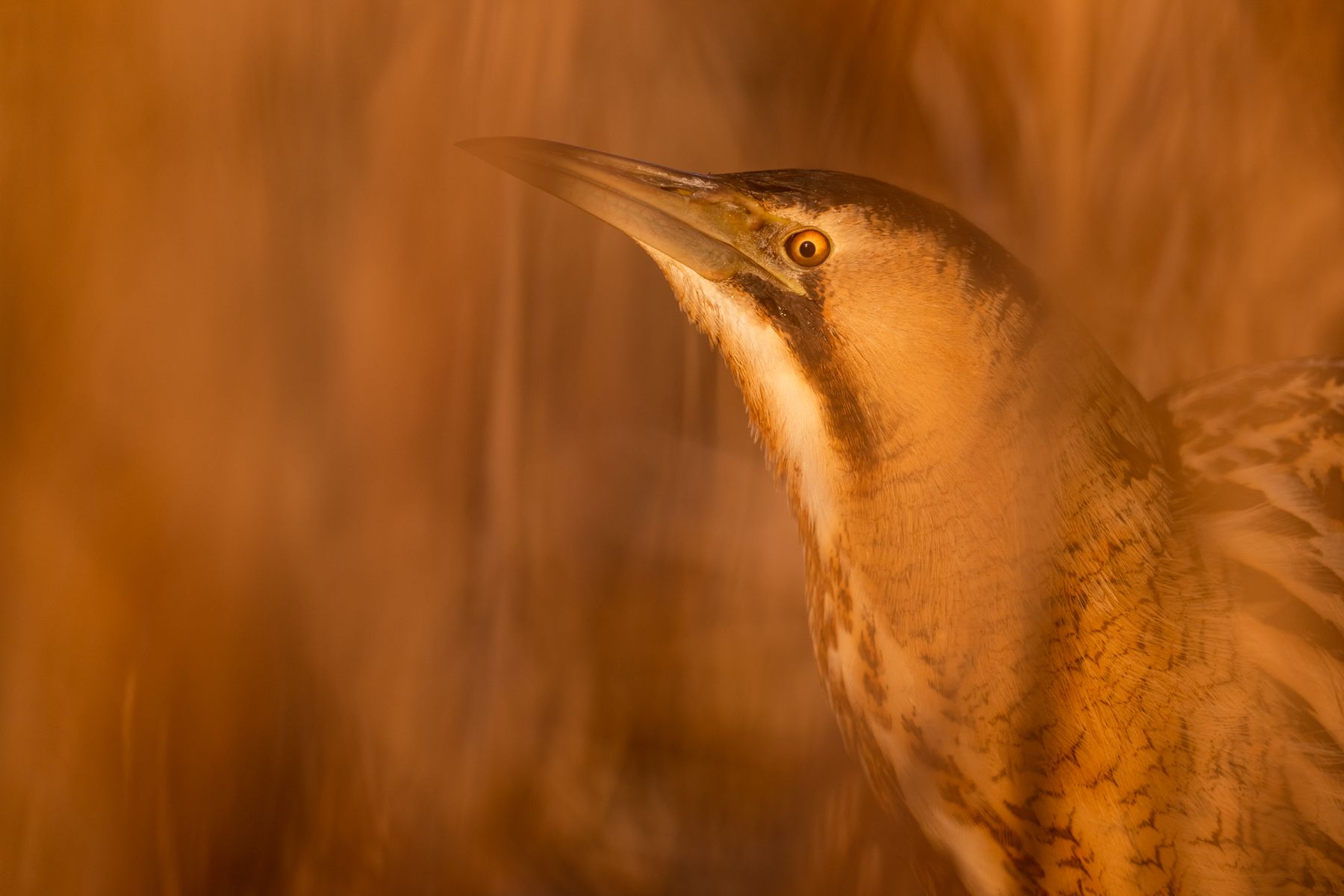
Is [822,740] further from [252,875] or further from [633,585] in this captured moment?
[252,875]

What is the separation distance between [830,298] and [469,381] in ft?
1.08

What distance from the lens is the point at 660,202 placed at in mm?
733

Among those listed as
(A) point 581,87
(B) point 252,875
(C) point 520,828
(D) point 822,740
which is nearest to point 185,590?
(B) point 252,875

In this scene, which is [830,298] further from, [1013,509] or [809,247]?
[1013,509]

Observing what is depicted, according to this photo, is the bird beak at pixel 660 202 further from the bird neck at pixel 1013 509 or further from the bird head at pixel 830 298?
the bird neck at pixel 1013 509

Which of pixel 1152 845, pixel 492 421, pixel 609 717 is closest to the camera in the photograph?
pixel 1152 845

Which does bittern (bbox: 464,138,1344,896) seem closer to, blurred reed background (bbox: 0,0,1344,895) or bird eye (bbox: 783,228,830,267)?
bird eye (bbox: 783,228,830,267)

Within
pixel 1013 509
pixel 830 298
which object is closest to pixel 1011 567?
pixel 1013 509

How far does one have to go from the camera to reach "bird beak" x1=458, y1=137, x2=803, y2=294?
2.36 feet

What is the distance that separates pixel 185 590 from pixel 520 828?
39cm

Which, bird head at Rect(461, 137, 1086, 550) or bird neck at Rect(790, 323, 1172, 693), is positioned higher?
bird head at Rect(461, 137, 1086, 550)

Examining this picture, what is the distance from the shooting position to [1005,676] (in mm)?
672

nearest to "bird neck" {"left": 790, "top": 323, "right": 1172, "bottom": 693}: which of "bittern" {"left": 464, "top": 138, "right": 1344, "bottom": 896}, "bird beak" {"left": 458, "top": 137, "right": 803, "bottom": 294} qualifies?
Answer: "bittern" {"left": 464, "top": 138, "right": 1344, "bottom": 896}

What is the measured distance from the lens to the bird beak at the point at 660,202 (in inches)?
28.4
